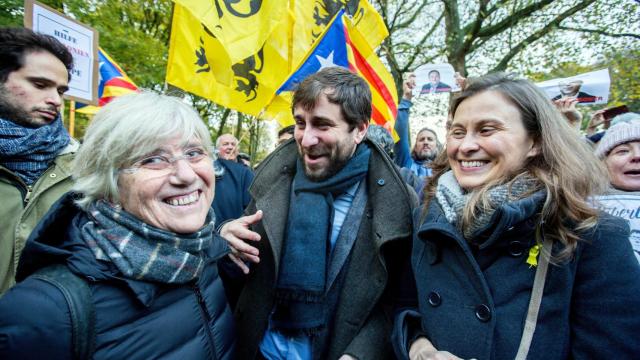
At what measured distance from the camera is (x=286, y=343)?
5.77 feet

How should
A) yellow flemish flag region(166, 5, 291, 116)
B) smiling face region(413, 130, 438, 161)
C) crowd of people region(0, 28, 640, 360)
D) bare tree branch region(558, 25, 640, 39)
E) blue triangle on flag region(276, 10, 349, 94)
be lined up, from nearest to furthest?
crowd of people region(0, 28, 640, 360) → yellow flemish flag region(166, 5, 291, 116) → blue triangle on flag region(276, 10, 349, 94) → smiling face region(413, 130, 438, 161) → bare tree branch region(558, 25, 640, 39)

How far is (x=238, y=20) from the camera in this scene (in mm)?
3443

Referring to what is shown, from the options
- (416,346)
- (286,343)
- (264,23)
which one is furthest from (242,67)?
(416,346)

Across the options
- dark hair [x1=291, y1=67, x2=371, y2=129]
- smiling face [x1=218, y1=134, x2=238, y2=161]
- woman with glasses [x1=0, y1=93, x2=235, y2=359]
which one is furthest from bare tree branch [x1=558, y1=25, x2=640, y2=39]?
woman with glasses [x1=0, y1=93, x2=235, y2=359]

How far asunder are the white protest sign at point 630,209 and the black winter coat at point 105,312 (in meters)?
2.30

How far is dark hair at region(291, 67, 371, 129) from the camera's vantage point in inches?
75.9

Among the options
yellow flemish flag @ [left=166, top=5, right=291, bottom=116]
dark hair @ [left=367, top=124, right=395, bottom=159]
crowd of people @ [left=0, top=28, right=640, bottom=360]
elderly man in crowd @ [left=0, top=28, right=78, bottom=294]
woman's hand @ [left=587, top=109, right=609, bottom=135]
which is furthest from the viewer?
woman's hand @ [left=587, top=109, right=609, bottom=135]

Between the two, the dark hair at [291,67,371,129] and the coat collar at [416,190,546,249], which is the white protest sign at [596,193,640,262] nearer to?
the coat collar at [416,190,546,249]

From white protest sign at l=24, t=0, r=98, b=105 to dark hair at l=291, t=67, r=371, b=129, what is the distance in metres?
2.85

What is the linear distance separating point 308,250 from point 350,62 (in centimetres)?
300

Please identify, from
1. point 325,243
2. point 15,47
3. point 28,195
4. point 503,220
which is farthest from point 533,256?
point 15,47

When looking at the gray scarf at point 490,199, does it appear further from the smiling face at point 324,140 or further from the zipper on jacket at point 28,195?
the zipper on jacket at point 28,195

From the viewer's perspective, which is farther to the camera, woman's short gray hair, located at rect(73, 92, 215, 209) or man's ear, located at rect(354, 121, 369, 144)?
man's ear, located at rect(354, 121, 369, 144)

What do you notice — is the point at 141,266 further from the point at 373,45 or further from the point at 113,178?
the point at 373,45
